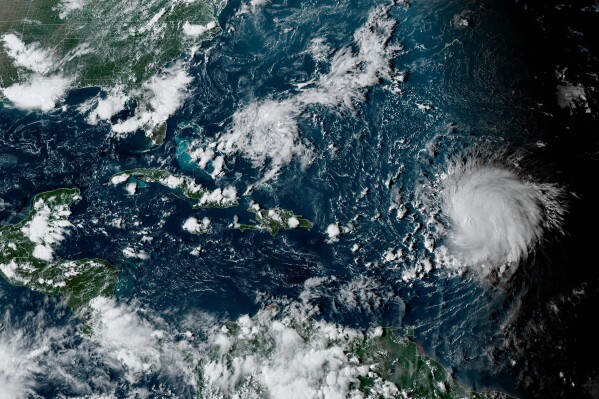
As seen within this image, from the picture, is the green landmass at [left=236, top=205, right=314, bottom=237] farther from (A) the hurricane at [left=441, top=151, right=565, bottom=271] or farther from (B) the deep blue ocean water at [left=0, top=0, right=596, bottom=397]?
(A) the hurricane at [left=441, top=151, right=565, bottom=271]

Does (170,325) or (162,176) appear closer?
(170,325)

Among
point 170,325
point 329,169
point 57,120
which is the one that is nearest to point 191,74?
point 57,120

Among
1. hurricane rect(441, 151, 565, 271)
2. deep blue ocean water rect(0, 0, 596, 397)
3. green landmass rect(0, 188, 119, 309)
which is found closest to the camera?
hurricane rect(441, 151, 565, 271)

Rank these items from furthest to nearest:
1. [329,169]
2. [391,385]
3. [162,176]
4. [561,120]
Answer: [162,176]
[329,169]
[561,120]
[391,385]

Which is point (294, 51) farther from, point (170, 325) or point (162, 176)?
point (170, 325)

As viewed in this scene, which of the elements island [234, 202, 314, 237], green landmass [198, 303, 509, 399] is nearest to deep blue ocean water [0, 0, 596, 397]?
island [234, 202, 314, 237]

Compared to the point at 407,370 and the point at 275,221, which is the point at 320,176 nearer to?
the point at 275,221

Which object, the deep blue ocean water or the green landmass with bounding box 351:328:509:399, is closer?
the green landmass with bounding box 351:328:509:399

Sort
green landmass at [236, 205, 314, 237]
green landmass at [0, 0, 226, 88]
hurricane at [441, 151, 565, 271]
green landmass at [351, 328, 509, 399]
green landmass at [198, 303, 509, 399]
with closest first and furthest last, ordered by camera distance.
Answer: green landmass at [351, 328, 509, 399] < green landmass at [198, 303, 509, 399] < hurricane at [441, 151, 565, 271] < green landmass at [236, 205, 314, 237] < green landmass at [0, 0, 226, 88]
